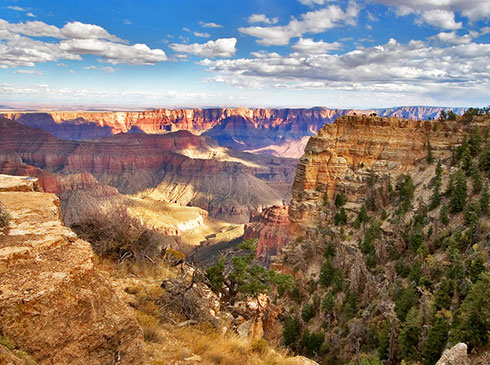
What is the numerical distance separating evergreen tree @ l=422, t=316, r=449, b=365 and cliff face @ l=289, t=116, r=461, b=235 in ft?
72.6

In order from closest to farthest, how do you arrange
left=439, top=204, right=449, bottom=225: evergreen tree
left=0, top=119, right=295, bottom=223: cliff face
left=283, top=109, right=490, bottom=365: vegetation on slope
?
1. left=283, top=109, right=490, bottom=365: vegetation on slope
2. left=439, top=204, right=449, bottom=225: evergreen tree
3. left=0, top=119, right=295, bottom=223: cliff face

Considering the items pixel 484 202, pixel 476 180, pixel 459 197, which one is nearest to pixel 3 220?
pixel 484 202

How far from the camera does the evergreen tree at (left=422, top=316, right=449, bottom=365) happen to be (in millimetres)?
14878

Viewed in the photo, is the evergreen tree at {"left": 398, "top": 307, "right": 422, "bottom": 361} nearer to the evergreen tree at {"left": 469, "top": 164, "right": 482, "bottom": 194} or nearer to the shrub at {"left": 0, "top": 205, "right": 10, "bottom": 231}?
the evergreen tree at {"left": 469, "top": 164, "right": 482, "bottom": 194}

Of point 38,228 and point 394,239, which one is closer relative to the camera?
point 38,228

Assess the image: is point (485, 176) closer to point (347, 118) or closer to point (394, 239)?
point (394, 239)

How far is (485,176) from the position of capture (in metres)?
27.7

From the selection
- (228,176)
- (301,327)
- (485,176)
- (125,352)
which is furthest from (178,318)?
(228,176)

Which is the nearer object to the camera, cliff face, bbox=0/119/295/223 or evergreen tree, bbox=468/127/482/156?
evergreen tree, bbox=468/127/482/156

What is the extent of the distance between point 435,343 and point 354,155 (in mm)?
26535

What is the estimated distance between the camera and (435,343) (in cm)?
1495

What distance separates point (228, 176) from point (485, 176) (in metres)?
149

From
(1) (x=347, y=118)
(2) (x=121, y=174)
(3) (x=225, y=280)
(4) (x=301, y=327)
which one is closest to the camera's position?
(3) (x=225, y=280)

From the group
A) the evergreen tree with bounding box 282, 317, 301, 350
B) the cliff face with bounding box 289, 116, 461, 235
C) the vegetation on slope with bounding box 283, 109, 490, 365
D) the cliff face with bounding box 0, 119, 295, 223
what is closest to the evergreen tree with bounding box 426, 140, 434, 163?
the vegetation on slope with bounding box 283, 109, 490, 365
